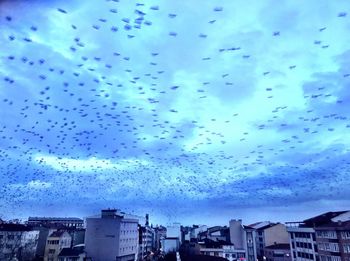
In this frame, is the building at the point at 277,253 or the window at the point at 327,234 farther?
the building at the point at 277,253

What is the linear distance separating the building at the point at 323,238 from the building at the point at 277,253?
216 inches

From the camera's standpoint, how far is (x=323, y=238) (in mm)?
52406

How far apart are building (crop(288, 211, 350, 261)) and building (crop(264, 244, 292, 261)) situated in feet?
18.0

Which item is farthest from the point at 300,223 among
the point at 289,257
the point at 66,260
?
the point at 66,260

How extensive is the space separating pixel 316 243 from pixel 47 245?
2356 inches

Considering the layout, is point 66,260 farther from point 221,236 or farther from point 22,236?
point 221,236

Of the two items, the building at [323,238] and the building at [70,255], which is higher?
the building at [323,238]

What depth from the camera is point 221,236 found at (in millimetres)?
96000

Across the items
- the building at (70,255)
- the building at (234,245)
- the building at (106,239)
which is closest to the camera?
the building at (70,255)

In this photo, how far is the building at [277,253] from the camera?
228 ft

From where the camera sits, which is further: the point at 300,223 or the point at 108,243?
the point at 108,243

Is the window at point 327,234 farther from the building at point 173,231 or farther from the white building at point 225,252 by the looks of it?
the building at point 173,231

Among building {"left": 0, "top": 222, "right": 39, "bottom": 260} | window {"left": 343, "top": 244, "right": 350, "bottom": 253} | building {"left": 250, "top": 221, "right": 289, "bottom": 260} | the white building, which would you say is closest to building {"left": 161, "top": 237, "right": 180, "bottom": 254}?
building {"left": 250, "top": 221, "right": 289, "bottom": 260}

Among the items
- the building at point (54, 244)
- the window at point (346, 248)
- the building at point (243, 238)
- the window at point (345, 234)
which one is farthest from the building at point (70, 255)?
the window at point (345, 234)
